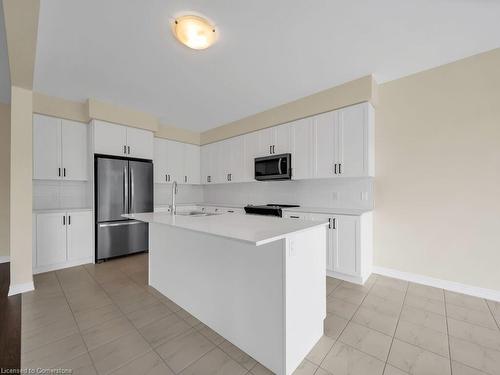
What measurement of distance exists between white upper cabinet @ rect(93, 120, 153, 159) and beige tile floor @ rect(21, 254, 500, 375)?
218 cm

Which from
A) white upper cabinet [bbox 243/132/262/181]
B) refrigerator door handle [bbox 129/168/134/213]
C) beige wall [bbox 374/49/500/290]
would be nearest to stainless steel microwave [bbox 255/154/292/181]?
white upper cabinet [bbox 243/132/262/181]

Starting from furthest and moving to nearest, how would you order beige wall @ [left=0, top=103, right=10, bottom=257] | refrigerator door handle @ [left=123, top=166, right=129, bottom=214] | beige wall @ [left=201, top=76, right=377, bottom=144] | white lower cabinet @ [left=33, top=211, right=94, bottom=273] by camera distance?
refrigerator door handle @ [left=123, top=166, right=129, bottom=214], beige wall @ [left=0, top=103, right=10, bottom=257], white lower cabinet @ [left=33, top=211, right=94, bottom=273], beige wall @ [left=201, top=76, right=377, bottom=144]

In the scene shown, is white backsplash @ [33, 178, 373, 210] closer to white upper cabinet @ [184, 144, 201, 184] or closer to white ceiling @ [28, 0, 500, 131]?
white upper cabinet @ [184, 144, 201, 184]

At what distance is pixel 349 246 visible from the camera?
2.86m

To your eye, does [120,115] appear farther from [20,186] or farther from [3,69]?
[20,186]

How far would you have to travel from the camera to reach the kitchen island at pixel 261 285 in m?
1.41

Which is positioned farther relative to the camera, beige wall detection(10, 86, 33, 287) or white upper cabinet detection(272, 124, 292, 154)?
white upper cabinet detection(272, 124, 292, 154)

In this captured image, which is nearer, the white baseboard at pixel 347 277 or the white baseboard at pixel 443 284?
the white baseboard at pixel 443 284

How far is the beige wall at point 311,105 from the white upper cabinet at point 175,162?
3.41 feet

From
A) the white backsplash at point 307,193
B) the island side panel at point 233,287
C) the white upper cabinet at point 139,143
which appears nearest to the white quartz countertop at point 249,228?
the island side panel at point 233,287

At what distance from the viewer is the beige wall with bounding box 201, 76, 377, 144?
9.63ft

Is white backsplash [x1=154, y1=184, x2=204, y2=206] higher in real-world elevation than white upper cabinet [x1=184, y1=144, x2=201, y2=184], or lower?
lower

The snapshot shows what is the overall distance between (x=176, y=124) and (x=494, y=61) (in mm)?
5022

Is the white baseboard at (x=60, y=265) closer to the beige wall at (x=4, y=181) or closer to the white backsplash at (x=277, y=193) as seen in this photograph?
the white backsplash at (x=277, y=193)
